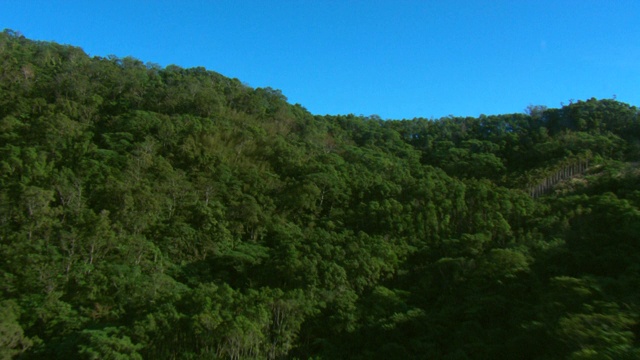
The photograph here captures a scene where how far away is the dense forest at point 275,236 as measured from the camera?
1895 cm

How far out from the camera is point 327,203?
118ft

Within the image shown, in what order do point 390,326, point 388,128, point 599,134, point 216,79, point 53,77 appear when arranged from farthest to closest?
point 388,128 → point 216,79 → point 599,134 → point 53,77 → point 390,326

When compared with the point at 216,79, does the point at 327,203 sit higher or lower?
lower

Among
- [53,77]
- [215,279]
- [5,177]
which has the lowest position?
[215,279]

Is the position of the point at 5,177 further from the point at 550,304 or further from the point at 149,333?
the point at 550,304

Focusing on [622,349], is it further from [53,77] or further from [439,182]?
[53,77]

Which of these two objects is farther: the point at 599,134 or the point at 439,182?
the point at 599,134

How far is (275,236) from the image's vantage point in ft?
99.0

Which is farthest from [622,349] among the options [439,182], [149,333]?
[439,182]

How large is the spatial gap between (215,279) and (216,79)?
33.2m

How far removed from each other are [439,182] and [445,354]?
18.1 metres

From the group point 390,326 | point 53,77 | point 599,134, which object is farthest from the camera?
point 599,134

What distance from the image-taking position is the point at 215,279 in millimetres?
25828

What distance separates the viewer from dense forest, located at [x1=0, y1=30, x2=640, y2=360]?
18953 millimetres
